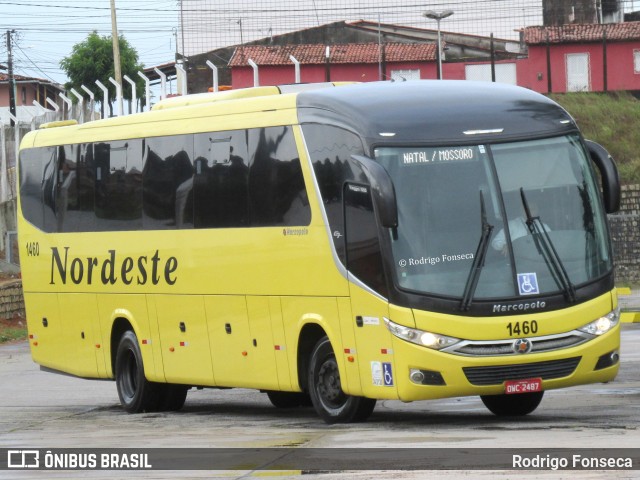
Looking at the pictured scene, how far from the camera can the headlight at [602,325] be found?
14617mm

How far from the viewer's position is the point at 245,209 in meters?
16.7

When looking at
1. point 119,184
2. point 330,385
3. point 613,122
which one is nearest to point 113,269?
point 119,184

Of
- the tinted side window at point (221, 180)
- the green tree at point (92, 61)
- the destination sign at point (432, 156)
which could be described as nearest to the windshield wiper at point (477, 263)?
the destination sign at point (432, 156)

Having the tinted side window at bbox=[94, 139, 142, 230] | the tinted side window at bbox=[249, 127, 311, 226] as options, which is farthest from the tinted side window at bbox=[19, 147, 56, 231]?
the tinted side window at bbox=[249, 127, 311, 226]

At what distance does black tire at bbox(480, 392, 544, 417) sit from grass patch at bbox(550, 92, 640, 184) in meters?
39.7

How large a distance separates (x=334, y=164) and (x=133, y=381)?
5688 mm

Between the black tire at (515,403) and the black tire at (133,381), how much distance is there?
495 centimetres

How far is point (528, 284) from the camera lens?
14.3 metres

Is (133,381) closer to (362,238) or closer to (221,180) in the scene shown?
(221,180)

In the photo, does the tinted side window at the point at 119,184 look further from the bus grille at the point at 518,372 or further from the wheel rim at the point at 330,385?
the bus grille at the point at 518,372

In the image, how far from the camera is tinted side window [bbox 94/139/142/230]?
19.1 meters

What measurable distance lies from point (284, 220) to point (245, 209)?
0.84 metres

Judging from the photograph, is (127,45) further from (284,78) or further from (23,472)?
(23,472)

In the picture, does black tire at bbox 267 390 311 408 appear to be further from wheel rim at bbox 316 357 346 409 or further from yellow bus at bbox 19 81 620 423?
wheel rim at bbox 316 357 346 409
